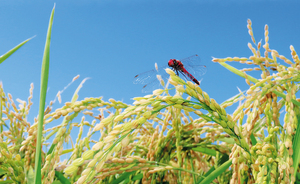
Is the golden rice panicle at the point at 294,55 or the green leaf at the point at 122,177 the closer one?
the green leaf at the point at 122,177

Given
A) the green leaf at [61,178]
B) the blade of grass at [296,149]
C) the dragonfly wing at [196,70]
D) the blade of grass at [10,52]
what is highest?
the dragonfly wing at [196,70]

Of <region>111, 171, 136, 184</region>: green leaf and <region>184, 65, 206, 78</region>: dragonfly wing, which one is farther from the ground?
<region>184, 65, 206, 78</region>: dragonfly wing

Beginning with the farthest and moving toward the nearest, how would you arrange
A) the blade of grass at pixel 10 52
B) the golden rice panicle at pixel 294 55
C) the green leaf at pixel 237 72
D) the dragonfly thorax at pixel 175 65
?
the dragonfly thorax at pixel 175 65 → the green leaf at pixel 237 72 → the golden rice panicle at pixel 294 55 → the blade of grass at pixel 10 52

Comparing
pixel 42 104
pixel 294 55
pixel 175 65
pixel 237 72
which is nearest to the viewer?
pixel 42 104

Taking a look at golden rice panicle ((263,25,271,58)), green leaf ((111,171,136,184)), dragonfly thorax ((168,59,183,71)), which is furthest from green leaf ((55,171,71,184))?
dragonfly thorax ((168,59,183,71))

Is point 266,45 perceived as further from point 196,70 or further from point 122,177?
point 196,70

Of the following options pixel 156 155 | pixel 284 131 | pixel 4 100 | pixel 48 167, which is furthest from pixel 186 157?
pixel 4 100

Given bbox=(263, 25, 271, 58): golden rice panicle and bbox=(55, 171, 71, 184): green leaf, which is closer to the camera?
bbox=(55, 171, 71, 184): green leaf

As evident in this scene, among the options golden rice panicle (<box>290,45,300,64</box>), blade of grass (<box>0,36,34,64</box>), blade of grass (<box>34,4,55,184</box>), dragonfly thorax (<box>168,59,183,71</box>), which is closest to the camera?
blade of grass (<box>34,4,55,184</box>)

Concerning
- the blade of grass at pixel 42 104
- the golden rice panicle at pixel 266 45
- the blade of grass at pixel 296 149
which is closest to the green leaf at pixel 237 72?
the golden rice panicle at pixel 266 45

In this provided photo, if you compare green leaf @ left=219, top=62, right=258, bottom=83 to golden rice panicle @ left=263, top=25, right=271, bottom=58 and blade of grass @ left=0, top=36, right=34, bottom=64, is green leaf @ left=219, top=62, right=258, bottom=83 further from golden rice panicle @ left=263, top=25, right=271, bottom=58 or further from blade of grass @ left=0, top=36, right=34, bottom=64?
blade of grass @ left=0, top=36, right=34, bottom=64

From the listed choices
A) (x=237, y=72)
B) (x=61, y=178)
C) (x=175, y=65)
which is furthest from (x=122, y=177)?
(x=175, y=65)

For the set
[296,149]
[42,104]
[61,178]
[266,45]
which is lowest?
[296,149]

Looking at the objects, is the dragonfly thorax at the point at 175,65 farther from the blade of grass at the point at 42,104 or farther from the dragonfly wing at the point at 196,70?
the blade of grass at the point at 42,104
